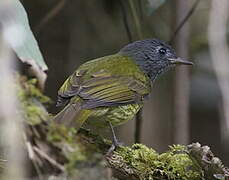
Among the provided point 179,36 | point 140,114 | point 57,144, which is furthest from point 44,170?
point 179,36

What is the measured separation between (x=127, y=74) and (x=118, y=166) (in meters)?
1.14

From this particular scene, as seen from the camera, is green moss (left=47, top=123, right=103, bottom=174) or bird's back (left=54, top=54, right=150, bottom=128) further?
bird's back (left=54, top=54, right=150, bottom=128)

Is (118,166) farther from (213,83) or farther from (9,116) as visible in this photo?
(213,83)

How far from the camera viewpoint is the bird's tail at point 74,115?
3.02 meters

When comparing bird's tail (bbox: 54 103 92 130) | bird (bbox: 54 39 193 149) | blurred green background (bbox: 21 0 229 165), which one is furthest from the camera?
blurred green background (bbox: 21 0 229 165)

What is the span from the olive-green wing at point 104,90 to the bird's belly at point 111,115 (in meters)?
0.04

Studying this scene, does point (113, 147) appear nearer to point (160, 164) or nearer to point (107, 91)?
point (160, 164)

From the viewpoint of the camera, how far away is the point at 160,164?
10.2 ft

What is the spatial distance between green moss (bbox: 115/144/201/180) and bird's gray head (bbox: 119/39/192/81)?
143 cm

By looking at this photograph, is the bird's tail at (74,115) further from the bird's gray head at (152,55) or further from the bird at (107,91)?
the bird's gray head at (152,55)

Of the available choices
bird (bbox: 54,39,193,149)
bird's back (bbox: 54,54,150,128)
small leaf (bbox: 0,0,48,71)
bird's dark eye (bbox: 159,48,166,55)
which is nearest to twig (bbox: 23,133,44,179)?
small leaf (bbox: 0,0,48,71)

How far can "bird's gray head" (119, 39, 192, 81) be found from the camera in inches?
179

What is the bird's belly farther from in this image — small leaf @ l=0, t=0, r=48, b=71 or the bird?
small leaf @ l=0, t=0, r=48, b=71

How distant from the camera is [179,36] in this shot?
525 cm
